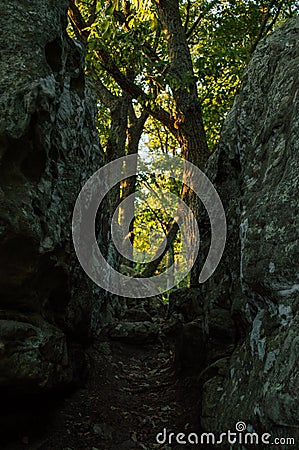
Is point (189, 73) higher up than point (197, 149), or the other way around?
point (189, 73)

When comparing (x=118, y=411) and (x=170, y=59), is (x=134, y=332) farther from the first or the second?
(x=170, y=59)

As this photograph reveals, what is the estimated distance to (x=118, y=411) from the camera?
6.25 meters

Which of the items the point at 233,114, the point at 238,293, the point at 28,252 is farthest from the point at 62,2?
the point at 238,293

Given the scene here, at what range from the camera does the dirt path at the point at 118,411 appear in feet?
17.3

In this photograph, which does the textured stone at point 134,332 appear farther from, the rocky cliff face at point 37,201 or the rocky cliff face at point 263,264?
the rocky cliff face at point 263,264

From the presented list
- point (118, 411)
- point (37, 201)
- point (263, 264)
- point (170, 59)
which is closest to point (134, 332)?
point (118, 411)

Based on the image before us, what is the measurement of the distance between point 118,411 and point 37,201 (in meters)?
3.22

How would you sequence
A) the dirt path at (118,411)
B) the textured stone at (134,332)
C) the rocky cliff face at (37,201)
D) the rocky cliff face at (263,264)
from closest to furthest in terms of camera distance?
1. the rocky cliff face at (263,264)
2. the rocky cliff face at (37,201)
3. the dirt path at (118,411)
4. the textured stone at (134,332)

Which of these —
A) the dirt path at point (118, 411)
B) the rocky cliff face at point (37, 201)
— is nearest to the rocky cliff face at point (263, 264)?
the dirt path at point (118, 411)

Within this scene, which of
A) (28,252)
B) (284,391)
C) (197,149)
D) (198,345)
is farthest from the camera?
(197,149)

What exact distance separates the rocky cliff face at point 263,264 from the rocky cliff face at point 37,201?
2.08 meters

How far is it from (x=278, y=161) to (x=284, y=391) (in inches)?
103

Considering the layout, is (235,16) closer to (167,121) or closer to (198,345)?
(167,121)

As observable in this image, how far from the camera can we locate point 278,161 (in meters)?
5.09
